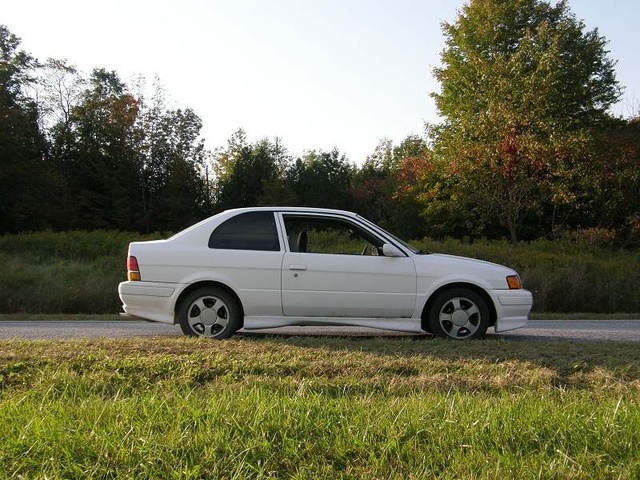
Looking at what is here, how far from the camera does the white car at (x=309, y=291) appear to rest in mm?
7859

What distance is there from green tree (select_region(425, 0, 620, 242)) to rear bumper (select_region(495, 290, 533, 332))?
20.9 meters

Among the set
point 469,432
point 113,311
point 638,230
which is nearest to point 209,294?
point 469,432

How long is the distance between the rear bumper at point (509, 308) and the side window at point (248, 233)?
2875 mm

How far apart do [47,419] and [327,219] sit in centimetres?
504

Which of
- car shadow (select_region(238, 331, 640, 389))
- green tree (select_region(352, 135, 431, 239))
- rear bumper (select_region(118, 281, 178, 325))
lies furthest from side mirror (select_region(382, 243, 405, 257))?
green tree (select_region(352, 135, 431, 239))

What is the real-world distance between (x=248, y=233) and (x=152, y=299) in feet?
4.76

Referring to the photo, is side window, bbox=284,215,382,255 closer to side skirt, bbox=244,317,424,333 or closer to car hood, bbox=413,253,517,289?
car hood, bbox=413,253,517,289

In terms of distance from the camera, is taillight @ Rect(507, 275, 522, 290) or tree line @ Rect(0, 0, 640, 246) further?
tree line @ Rect(0, 0, 640, 246)

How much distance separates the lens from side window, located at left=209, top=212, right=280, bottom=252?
8.11m

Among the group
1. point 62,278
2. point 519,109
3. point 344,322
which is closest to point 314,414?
point 344,322

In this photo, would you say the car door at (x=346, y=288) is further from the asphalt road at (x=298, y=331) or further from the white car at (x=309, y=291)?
the asphalt road at (x=298, y=331)

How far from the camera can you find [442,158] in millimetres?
34625

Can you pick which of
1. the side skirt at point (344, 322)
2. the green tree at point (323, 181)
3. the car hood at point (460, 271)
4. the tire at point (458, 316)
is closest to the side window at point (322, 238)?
the car hood at point (460, 271)

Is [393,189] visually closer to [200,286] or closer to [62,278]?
[62,278]
